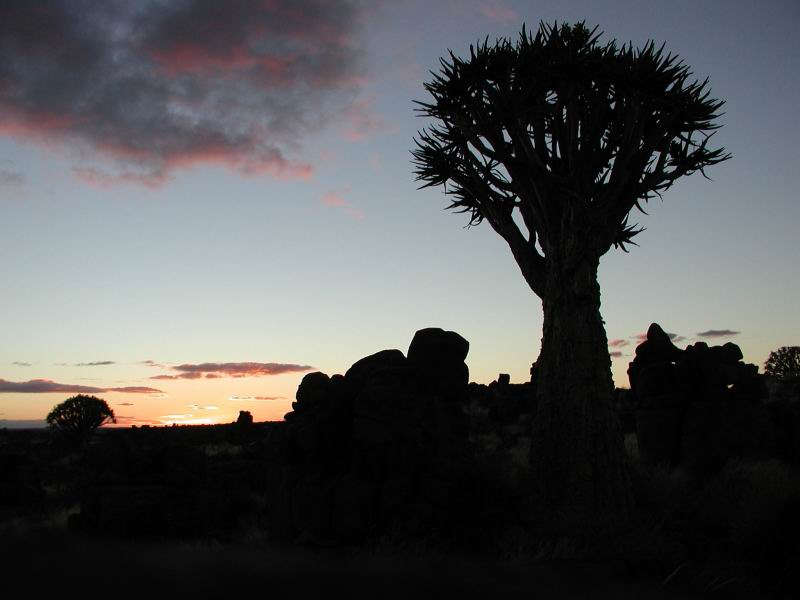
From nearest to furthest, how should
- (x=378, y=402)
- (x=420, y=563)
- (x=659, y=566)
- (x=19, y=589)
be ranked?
1. (x=19, y=589)
2. (x=420, y=563)
3. (x=659, y=566)
4. (x=378, y=402)

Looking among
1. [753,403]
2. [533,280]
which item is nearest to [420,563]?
[533,280]

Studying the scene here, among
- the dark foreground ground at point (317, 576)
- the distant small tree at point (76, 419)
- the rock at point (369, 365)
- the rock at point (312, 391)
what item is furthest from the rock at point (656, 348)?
the distant small tree at point (76, 419)

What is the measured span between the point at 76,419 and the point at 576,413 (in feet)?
112

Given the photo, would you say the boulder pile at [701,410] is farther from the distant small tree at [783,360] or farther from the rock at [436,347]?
the distant small tree at [783,360]

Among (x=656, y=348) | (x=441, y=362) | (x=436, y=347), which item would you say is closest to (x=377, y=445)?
(x=441, y=362)

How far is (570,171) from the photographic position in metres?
13.8

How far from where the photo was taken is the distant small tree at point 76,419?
38938mm

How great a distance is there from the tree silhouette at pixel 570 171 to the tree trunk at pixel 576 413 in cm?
2

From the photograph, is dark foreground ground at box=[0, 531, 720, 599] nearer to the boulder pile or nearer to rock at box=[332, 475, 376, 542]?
rock at box=[332, 475, 376, 542]

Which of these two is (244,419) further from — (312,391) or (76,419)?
(312,391)

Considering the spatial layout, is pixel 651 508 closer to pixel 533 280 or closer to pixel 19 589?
pixel 533 280

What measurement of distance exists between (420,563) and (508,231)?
7519mm

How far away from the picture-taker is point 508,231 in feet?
47.2

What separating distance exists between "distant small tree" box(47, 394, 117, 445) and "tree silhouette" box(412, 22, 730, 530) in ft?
104
